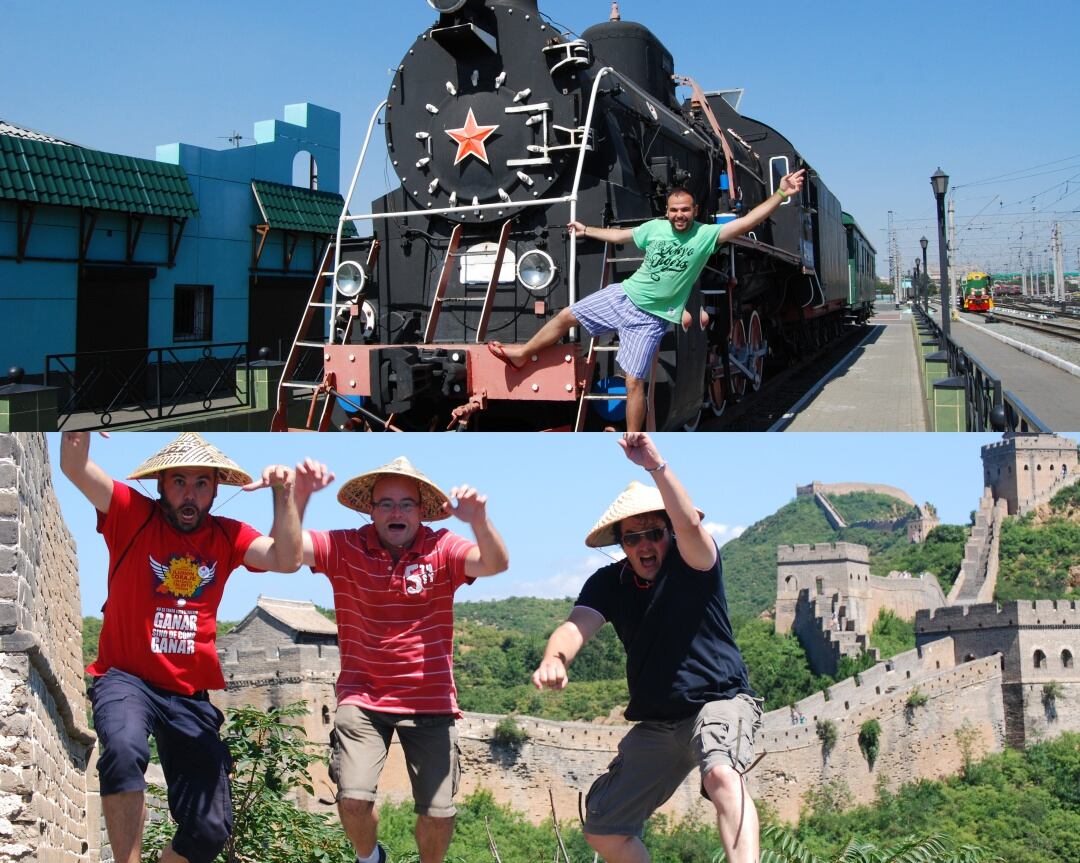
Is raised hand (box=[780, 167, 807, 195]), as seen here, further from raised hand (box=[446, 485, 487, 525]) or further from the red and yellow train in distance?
the red and yellow train in distance

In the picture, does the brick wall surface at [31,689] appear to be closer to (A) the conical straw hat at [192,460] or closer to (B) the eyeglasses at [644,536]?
(A) the conical straw hat at [192,460]

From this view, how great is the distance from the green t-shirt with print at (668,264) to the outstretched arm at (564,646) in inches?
111

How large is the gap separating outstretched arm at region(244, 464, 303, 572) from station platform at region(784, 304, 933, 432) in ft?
22.0

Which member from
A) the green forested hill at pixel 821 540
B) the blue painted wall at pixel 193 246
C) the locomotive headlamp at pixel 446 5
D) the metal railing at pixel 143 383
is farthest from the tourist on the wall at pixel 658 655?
the green forested hill at pixel 821 540

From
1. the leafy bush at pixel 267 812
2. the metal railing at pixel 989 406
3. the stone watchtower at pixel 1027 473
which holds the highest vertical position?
the stone watchtower at pixel 1027 473

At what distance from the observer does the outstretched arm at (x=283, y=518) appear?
3.34 meters

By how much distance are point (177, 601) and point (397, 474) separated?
0.77 metres

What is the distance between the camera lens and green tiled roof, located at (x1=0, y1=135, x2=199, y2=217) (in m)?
14.2

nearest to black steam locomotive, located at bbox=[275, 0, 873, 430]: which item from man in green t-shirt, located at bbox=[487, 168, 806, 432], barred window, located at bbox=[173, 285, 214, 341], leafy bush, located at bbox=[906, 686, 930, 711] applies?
man in green t-shirt, located at bbox=[487, 168, 806, 432]

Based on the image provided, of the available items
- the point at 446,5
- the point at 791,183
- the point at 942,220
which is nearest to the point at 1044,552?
the point at 942,220

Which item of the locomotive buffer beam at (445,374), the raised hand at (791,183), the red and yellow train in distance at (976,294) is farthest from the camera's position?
the red and yellow train in distance at (976,294)

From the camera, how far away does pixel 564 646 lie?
127 inches

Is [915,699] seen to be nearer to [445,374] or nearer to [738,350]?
[738,350]

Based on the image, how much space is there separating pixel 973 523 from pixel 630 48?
72.0m
